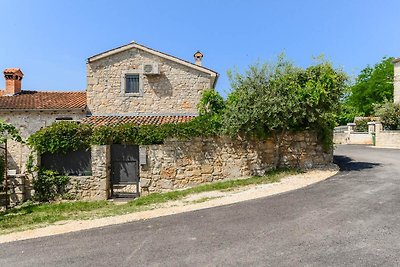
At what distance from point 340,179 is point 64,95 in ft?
62.0

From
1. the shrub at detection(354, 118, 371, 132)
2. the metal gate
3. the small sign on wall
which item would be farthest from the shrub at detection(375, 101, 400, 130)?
the metal gate

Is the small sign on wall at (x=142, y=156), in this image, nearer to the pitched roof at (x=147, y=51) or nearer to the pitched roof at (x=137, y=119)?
the pitched roof at (x=137, y=119)

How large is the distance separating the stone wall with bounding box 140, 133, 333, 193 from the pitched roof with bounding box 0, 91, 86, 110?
8167 mm

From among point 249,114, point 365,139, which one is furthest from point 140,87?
point 365,139

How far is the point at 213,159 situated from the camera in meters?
14.0

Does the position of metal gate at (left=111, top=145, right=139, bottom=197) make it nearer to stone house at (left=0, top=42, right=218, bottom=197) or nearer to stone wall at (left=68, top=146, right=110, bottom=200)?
stone wall at (left=68, top=146, right=110, bottom=200)

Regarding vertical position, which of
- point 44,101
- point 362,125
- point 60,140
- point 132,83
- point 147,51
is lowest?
point 60,140

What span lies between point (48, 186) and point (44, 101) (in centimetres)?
903

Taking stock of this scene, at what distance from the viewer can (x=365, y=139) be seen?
29.0m

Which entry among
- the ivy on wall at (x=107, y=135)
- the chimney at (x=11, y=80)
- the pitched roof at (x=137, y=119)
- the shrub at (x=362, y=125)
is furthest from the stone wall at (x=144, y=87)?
the shrub at (x=362, y=125)

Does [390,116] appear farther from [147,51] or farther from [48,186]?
[48,186]

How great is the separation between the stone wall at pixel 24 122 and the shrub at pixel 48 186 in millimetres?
6588

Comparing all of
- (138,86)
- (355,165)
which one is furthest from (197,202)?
(138,86)

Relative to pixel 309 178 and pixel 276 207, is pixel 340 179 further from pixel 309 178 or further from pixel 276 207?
pixel 276 207
